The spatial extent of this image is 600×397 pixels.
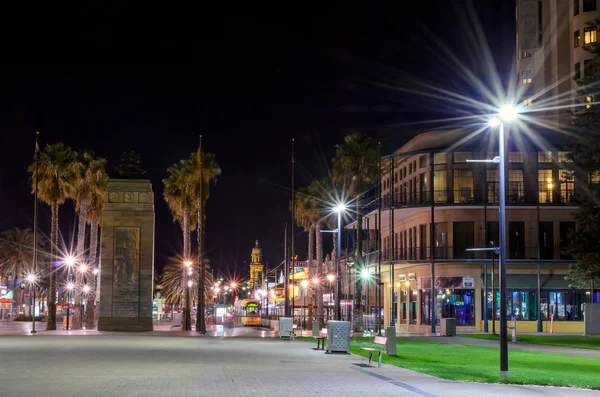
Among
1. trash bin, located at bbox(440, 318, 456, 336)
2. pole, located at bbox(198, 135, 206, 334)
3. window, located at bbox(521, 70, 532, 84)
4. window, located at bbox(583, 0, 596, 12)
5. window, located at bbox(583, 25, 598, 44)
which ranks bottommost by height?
trash bin, located at bbox(440, 318, 456, 336)

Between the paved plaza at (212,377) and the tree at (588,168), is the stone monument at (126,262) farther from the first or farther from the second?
the tree at (588,168)

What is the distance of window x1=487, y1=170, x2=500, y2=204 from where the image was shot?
62031mm

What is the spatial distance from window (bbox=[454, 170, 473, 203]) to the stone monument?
24506mm

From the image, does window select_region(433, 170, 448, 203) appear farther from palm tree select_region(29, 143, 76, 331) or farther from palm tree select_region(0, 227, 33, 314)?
palm tree select_region(0, 227, 33, 314)

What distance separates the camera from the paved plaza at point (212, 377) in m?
16.2

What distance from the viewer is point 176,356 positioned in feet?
88.4

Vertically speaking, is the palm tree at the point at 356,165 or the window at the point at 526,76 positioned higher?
the window at the point at 526,76

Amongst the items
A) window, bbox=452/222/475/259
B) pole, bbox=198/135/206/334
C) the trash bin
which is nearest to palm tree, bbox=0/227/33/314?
pole, bbox=198/135/206/334

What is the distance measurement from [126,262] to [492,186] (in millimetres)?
28515

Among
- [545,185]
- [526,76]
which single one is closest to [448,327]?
[545,185]

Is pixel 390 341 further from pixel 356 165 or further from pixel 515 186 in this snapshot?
pixel 515 186

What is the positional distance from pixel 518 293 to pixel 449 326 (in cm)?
1464

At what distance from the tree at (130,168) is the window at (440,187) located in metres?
23.5

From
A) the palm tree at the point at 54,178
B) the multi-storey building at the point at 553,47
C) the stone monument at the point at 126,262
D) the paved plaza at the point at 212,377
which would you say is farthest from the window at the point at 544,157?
the paved plaza at the point at 212,377
